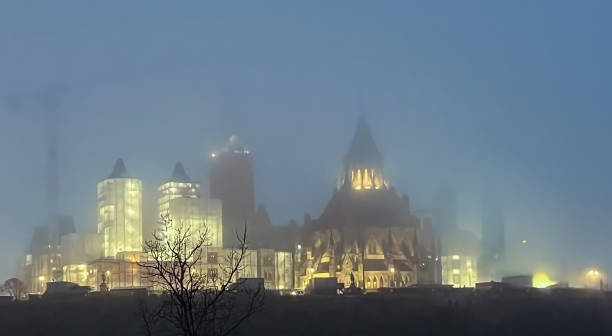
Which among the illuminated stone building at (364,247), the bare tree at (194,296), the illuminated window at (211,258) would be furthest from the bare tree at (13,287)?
the illuminated stone building at (364,247)

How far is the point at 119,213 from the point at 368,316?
Answer: 78.5m

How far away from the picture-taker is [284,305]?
417 ft

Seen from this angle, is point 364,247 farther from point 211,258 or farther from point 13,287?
point 13,287

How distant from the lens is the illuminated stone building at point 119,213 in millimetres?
185000

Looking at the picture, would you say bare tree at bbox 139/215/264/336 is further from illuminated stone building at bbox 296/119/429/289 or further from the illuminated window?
illuminated stone building at bbox 296/119/429/289

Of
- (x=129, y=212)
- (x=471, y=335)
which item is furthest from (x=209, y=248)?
(x=471, y=335)

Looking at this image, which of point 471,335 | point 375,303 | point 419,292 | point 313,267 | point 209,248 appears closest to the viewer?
point 471,335

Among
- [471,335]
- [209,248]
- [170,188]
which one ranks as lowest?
[471,335]

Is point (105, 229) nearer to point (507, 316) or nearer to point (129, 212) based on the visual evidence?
point (129, 212)

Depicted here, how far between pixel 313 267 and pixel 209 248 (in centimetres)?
2369

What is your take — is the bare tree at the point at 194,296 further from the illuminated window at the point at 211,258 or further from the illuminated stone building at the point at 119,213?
the illuminated stone building at the point at 119,213

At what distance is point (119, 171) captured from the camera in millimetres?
191500

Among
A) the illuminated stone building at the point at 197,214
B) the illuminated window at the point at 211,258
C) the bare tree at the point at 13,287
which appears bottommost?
the bare tree at the point at 13,287

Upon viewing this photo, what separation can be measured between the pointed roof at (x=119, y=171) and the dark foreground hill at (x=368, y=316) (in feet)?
211
